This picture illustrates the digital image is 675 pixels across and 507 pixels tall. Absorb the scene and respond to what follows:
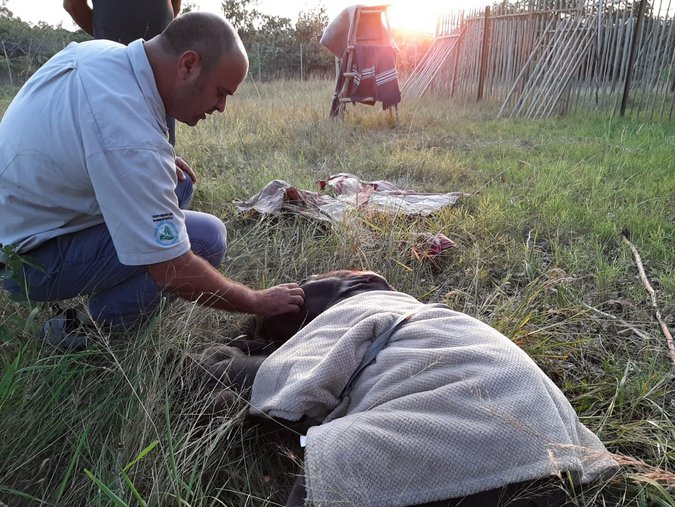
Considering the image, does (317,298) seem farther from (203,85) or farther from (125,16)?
(125,16)

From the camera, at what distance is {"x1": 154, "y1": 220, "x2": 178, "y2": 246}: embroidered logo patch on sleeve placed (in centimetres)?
148

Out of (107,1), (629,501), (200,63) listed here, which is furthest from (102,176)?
(107,1)

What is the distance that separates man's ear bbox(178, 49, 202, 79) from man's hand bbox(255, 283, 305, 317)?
749mm

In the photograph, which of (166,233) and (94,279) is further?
(94,279)

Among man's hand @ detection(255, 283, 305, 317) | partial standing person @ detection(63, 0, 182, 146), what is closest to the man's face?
man's hand @ detection(255, 283, 305, 317)

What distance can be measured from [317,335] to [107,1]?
2364mm

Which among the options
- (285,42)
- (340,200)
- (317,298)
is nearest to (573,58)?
(340,200)

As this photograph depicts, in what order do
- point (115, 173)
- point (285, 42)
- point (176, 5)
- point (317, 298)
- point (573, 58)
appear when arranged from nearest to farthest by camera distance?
1. point (115, 173)
2. point (317, 298)
3. point (176, 5)
4. point (573, 58)
5. point (285, 42)

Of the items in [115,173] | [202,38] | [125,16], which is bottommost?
[115,173]

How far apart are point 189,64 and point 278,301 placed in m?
0.83

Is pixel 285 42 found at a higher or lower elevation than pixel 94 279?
higher

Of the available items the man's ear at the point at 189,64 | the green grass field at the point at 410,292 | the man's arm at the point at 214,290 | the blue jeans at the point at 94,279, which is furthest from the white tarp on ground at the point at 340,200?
the man's ear at the point at 189,64

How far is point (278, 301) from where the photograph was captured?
1726 millimetres

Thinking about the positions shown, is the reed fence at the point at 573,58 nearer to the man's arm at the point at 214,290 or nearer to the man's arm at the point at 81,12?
the man's arm at the point at 81,12
